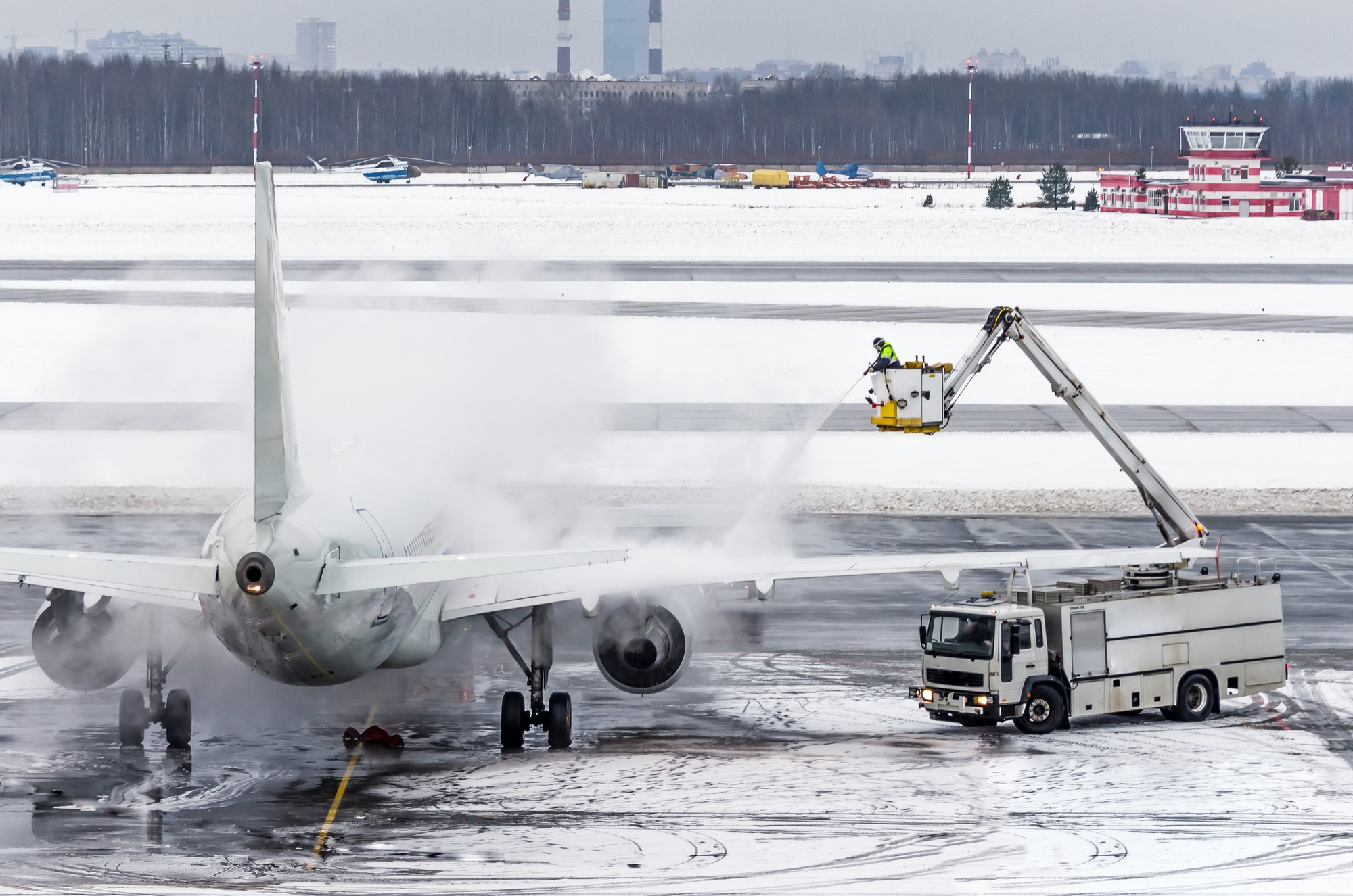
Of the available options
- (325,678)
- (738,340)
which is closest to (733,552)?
(325,678)

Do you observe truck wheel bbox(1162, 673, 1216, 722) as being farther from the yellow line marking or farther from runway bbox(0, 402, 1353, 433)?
runway bbox(0, 402, 1353, 433)

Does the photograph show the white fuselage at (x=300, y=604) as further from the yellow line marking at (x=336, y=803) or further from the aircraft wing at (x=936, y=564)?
the aircraft wing at (x=936, y=564)

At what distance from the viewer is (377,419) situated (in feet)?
129

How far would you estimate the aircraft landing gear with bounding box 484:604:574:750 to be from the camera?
2667cm

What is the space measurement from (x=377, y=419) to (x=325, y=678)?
15.9 m

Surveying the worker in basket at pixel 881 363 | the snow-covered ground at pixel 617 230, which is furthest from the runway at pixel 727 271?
the worker in basket at pixel 881 363

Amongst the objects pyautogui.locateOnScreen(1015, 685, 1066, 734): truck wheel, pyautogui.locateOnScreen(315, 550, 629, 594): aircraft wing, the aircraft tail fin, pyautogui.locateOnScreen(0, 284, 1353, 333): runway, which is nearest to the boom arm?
pyautogui.locateOnScreen(1015, 685, 1066, 734): truck wheel

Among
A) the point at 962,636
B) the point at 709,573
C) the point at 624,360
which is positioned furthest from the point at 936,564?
the point at 624,360

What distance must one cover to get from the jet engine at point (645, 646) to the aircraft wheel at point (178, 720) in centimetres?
631

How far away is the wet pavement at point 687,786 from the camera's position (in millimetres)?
21031

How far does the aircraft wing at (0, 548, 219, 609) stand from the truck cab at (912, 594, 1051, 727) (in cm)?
1160

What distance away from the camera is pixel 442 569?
2280 centimetres

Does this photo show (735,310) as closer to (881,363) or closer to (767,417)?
(767,417)

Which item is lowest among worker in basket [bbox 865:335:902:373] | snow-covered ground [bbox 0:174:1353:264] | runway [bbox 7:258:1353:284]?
worker in basket [bbox 865:335:902:373]
